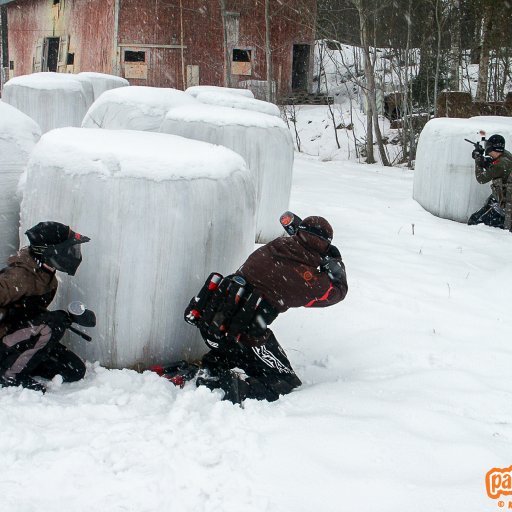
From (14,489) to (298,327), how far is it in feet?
8.56

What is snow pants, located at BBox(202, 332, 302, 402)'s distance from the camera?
3.78m

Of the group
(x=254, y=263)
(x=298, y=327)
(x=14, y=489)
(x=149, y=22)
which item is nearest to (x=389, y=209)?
(x=298, y=327)

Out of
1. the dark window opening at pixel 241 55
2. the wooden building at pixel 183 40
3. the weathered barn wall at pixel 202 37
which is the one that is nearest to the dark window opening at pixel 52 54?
the wooden building at pixel 183 40

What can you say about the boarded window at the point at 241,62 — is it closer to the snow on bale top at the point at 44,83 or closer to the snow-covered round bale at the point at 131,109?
the snow on bale top at the point at 44,83

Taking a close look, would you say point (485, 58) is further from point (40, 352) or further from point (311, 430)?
point (40, 352)

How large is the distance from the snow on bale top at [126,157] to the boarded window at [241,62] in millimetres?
19237

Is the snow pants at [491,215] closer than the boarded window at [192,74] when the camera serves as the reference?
Yes

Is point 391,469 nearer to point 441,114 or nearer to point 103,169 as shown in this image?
point 103,169

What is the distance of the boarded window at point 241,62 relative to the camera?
74.3 ft

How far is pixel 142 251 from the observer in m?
3.78

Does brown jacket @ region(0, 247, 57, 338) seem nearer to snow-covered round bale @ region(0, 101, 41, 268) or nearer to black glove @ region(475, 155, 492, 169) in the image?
snow-covered round bale @ region(0, 101, 41, 268)

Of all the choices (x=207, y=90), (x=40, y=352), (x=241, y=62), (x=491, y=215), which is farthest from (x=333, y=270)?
(x=241, y=62)

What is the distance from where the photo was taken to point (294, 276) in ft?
12.7

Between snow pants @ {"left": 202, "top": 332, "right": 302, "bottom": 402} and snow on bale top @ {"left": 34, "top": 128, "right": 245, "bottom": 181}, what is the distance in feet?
3.40
